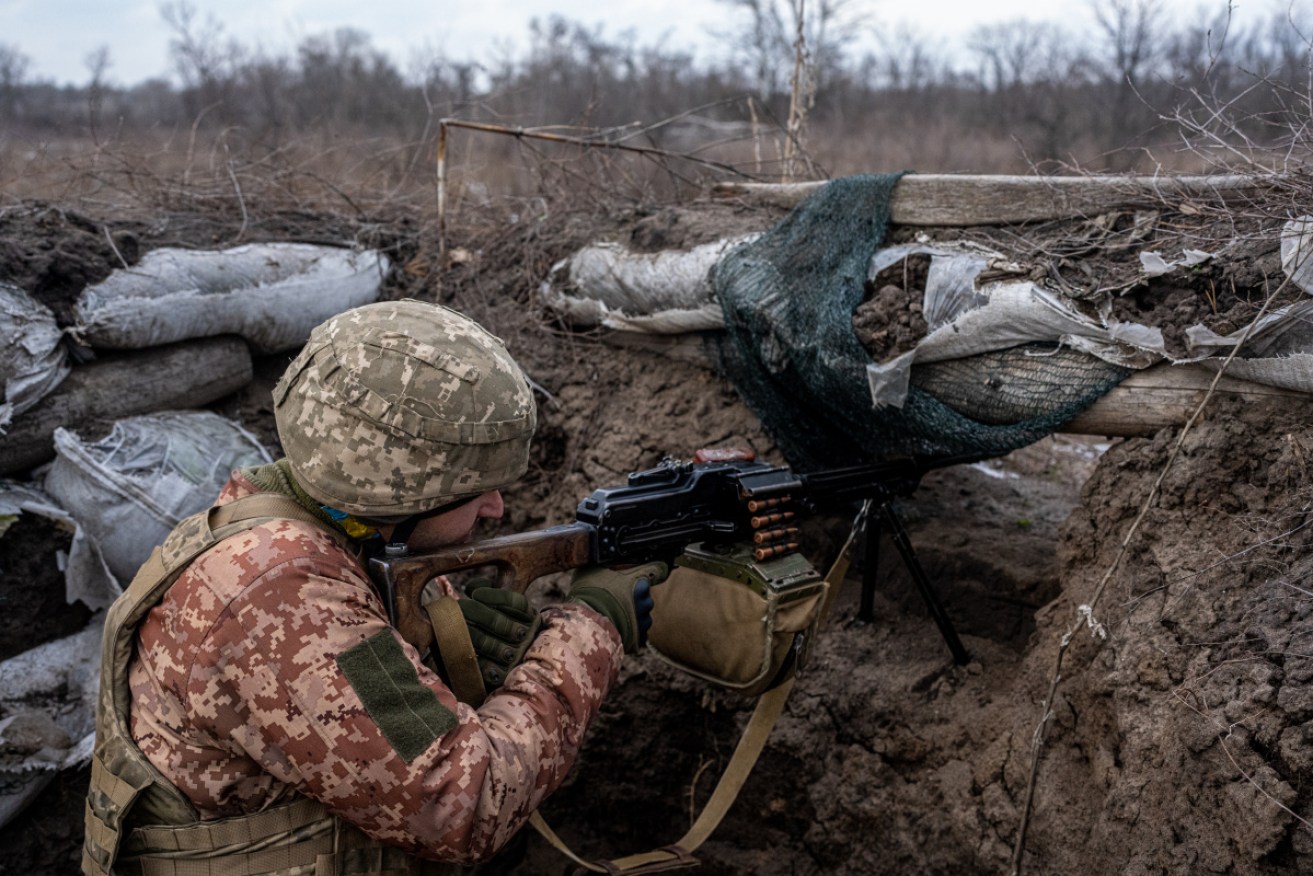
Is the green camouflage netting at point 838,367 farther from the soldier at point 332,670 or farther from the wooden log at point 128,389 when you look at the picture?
the wooden log at point 128,389

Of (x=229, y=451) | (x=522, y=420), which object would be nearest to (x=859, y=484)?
(x=522, y=420)

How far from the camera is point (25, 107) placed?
21.3 m

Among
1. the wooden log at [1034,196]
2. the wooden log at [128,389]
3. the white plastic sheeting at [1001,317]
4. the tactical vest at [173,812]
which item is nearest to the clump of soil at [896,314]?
the white plastic sheeting at [1001,317]

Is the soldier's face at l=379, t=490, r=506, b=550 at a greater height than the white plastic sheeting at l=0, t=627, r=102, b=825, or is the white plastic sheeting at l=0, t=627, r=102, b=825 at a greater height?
the soldier's face at l=379, t=490, r=506, b=550

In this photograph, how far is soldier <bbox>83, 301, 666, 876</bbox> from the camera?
168 centimetres

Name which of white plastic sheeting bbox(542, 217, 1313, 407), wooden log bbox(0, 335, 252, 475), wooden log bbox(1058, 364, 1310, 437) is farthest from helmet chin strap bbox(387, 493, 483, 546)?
wooden log bbox(0, 335, 252, 475)

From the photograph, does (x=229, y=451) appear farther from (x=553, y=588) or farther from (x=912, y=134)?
(x=912, y=134)

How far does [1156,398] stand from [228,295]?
10.6 ft

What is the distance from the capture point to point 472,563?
6.74 ft

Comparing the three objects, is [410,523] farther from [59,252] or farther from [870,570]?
[59,252]

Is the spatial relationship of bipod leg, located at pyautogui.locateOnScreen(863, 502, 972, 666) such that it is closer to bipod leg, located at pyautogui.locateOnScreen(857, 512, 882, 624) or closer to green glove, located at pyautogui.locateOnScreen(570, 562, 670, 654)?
bipod leg, located at pyautogui.locateOnScreen(857, 512, 882, 624)

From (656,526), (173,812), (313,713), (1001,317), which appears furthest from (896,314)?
(173,812)

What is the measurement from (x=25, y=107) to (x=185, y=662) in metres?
24.4

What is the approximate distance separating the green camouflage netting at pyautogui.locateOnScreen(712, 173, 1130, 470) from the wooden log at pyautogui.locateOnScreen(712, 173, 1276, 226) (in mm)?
108
